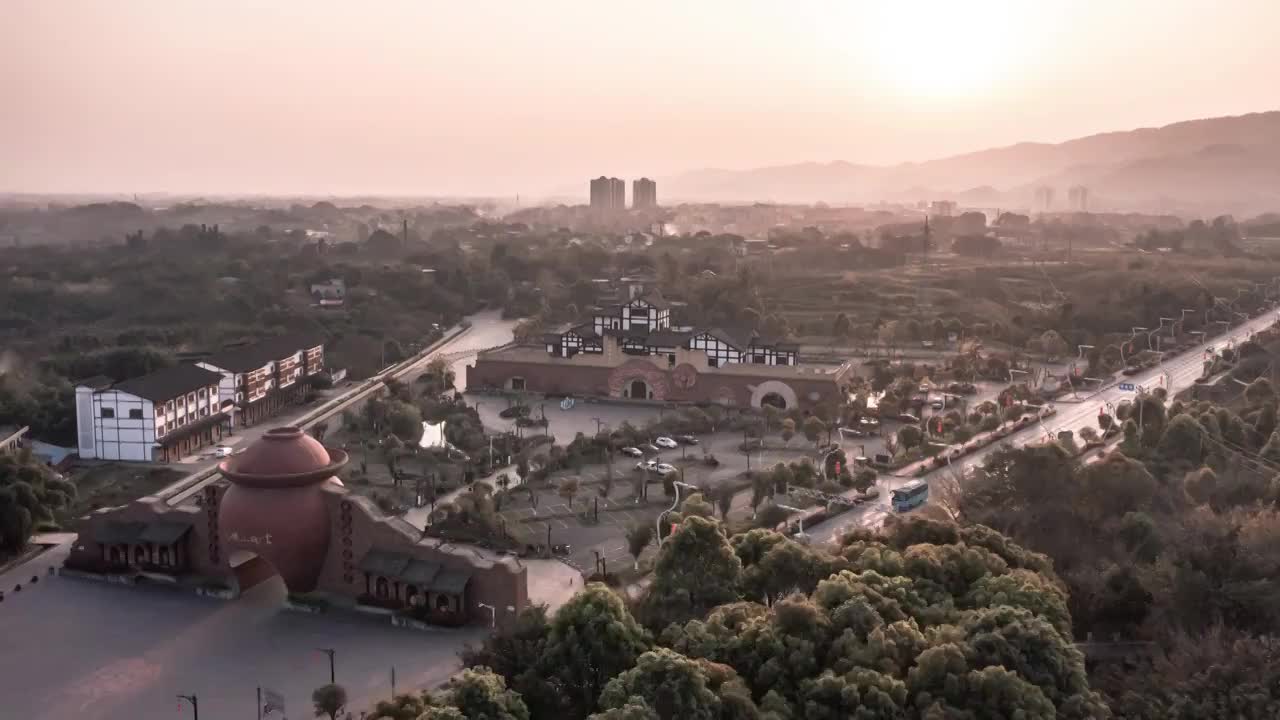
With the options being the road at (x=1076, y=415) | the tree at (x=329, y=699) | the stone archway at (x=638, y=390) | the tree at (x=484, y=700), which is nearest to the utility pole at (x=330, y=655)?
the tree at (x=329, y=699)

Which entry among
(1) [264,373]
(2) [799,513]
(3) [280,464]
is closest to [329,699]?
(3) [280,464]

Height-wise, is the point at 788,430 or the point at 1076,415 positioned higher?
the point at 788,430

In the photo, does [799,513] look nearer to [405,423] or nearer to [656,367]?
[405,423]

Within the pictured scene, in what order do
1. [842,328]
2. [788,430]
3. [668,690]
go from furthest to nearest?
[842,328] < [788,430] < [668,690]

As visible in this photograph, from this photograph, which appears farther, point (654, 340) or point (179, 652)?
point (654, 340)

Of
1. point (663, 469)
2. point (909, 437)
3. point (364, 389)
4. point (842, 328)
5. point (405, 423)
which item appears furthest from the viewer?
point (842, 328)

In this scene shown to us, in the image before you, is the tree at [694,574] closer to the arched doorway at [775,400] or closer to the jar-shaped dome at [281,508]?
the jar-shaped dome at [281,508]

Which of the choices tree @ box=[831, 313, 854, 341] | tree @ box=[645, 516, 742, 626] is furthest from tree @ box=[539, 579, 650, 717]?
tree @ box=[831, 313, 854, 341]
